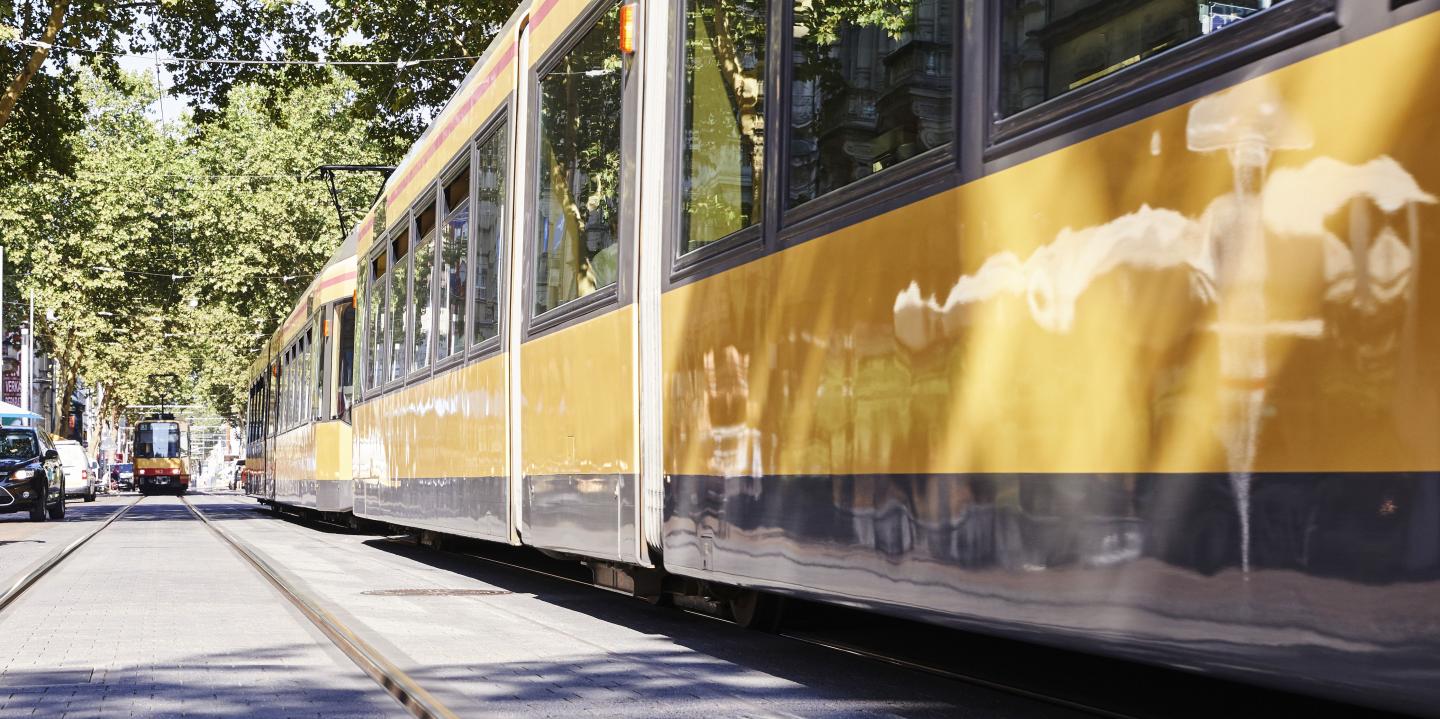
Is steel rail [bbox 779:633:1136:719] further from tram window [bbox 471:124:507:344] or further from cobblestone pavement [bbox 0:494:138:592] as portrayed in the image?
cobblestone pavement [bbox 0:494:138:592]

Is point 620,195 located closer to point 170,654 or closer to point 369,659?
point 369,659

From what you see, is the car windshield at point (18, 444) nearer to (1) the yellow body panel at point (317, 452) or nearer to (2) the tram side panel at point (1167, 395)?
(1) the yellow body panel at point (317, 452)

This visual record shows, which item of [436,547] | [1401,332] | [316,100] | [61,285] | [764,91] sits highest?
[316,100]

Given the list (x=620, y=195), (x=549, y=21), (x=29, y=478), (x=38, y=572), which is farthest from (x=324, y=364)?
(x=620, y=195)

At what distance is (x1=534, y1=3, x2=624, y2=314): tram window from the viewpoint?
7.45 metres

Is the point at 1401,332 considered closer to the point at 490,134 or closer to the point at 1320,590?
the point at 1320,590

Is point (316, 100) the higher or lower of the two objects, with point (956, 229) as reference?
higher

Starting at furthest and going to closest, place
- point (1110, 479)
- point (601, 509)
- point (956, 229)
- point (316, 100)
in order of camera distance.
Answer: point (316, 100), point (601, 509), point (956, 229), point (1110, 479)

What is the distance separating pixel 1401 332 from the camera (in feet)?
9.36

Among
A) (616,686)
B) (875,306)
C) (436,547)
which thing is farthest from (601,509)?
(436,547)

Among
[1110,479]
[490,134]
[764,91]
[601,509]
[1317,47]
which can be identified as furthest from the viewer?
[490,134]

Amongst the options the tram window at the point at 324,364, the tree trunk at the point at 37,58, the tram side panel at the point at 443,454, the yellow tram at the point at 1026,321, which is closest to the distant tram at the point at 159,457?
the tree trunk at the point at 37,58

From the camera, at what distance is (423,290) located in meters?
11.9

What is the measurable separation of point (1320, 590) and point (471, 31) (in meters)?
23.7
